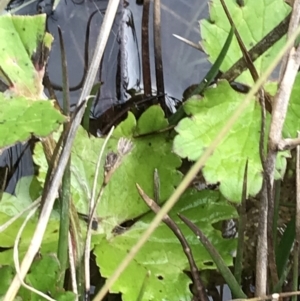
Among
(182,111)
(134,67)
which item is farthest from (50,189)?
(134,67)

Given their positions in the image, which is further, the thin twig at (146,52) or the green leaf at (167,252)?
the thin twig at (146,52)

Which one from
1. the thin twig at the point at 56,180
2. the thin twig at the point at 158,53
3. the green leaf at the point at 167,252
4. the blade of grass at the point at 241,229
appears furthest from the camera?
the thin twig at the point at 158,53

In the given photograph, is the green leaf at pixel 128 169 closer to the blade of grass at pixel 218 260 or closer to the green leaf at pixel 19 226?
the green leaf at pixel 19 226

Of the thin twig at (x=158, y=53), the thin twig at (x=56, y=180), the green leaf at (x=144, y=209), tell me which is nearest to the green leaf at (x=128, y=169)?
the green leaf at (x=144, y=209)

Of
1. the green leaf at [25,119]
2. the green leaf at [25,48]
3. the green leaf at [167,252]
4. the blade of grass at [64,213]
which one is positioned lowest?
the green leaf at [167,252]

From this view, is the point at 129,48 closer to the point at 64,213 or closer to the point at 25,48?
the point at 25,48

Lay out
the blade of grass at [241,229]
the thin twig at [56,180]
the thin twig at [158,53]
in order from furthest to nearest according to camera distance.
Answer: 1. the thin twig at [158,53]
2. the blade of grass at [241,229]
3. the thin twig at [56,180]

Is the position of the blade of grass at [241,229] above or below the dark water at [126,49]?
below

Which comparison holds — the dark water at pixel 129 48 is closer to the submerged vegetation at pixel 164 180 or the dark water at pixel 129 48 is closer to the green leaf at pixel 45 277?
the submerged vegetation at pixel 164 180
